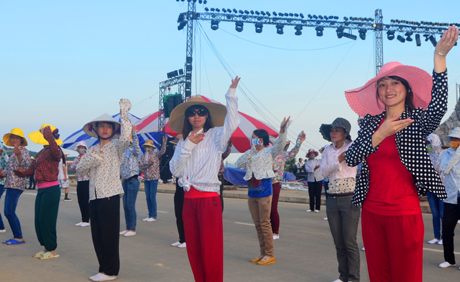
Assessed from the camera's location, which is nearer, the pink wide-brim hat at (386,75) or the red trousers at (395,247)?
the red trousers at (395,247)

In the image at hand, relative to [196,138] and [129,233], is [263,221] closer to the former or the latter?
[196,138]

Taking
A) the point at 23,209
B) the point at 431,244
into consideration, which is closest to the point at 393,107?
the point at 431,244

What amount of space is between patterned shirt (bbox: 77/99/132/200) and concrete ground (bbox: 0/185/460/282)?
1.22 m

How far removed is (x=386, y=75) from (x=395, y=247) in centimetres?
120

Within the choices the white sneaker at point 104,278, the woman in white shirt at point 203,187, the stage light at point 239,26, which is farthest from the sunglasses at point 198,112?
the stage light at point 239,26

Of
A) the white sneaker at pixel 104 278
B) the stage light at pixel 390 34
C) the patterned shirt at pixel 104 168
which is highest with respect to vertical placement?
the stage light at pixel 390 34

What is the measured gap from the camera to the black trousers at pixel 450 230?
21.9 feet

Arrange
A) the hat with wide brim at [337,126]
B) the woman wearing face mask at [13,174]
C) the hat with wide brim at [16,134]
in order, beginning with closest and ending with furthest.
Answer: the hat with wide brim at [337,126] → the woman wearing face mask at [13,174] → the hat with wide brim at [16,134]

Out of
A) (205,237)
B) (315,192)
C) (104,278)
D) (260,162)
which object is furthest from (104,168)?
(315,192)

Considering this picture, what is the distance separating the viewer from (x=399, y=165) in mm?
3078

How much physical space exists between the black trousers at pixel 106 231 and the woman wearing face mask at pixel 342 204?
9.30 ft

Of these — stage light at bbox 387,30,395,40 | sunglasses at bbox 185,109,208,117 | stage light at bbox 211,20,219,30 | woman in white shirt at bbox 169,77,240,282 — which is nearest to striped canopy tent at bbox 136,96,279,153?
stage light at bbox 211,20,219,30

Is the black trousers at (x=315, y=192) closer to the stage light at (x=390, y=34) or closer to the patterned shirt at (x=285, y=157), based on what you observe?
the patterned shirt at (x=285, y=157)

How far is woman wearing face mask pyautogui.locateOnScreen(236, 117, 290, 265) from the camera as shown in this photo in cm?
702
